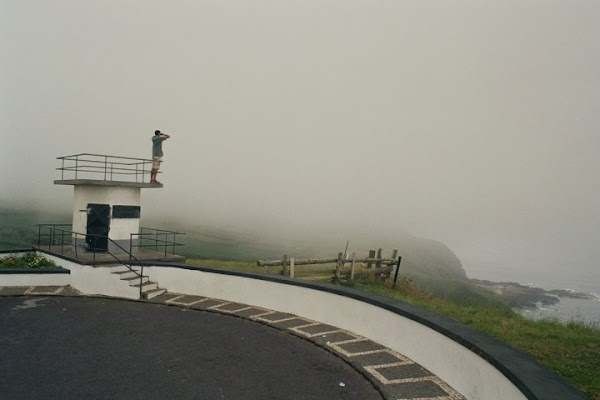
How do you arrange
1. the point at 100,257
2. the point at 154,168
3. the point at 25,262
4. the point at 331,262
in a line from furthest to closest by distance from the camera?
the point at 154,168
the point at 331,262
the point at 25,262
the point at 100,257

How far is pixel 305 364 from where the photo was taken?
354 inches

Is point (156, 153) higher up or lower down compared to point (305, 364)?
higher up

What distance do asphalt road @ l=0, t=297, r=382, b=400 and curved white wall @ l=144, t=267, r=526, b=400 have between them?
1497 mm

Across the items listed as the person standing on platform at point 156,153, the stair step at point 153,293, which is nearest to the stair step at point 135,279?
the stair step at point 153,293

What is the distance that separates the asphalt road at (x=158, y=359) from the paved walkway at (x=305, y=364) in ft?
0.09

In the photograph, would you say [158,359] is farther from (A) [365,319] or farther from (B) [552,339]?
(B) [552,339]

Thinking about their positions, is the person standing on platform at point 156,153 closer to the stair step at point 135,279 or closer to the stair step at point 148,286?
the stair step at point 135,279

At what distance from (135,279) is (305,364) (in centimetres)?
895

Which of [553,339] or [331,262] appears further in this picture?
[331,262]

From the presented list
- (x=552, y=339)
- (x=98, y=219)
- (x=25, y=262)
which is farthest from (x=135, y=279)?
(x=552, y=339)

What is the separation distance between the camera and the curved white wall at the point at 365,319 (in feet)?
23.5

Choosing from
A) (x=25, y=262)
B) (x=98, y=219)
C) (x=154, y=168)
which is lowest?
(x=25, y=262)

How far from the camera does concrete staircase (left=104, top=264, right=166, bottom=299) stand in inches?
584

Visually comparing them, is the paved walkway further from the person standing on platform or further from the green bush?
the person standing on platform
